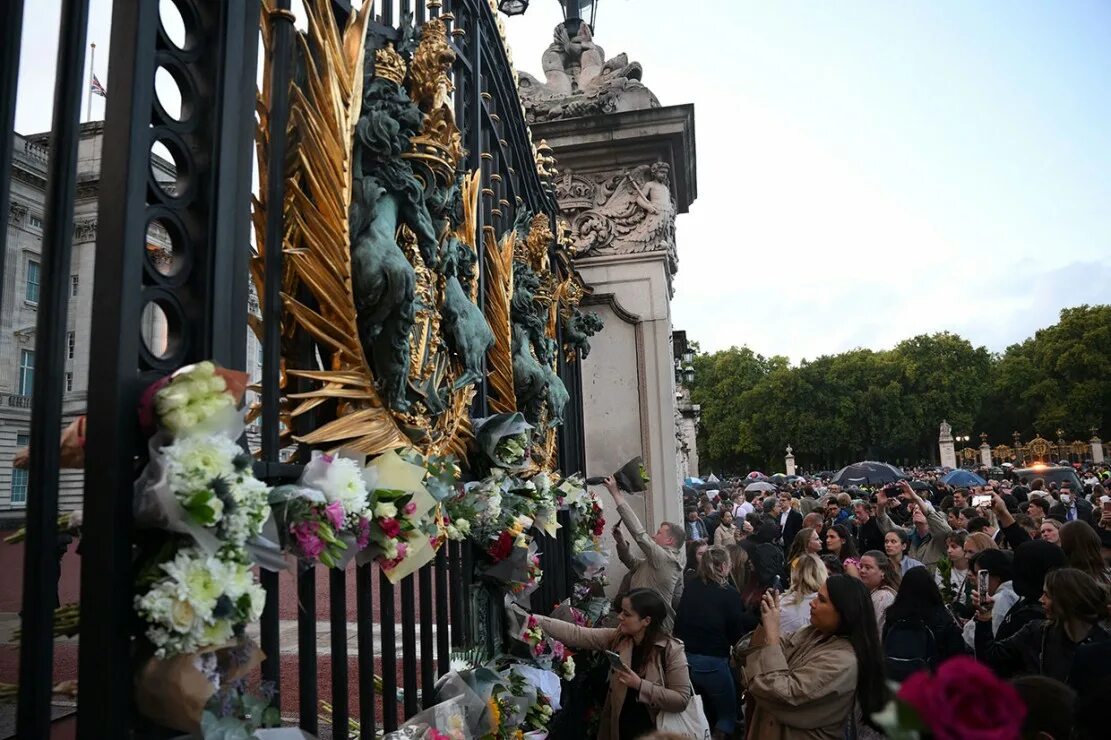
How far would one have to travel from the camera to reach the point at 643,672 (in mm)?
4023

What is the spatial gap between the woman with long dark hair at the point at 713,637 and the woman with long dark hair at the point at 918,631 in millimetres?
893

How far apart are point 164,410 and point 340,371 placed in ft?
3.51

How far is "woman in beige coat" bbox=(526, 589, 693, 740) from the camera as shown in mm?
3900

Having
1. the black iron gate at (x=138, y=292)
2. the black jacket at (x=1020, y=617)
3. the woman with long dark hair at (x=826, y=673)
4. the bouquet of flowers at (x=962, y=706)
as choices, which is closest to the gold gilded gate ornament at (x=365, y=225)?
the black iron gate at (x=138, y=292)

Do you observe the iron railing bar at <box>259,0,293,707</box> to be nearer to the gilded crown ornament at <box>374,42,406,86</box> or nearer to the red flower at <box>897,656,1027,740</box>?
the gilded crown ornament at <box>374,42,406,86</box>

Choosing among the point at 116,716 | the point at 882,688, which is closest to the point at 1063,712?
the point at 882,688

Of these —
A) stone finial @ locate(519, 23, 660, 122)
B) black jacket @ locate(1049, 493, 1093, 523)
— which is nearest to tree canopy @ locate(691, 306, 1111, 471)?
black jacket @ locate(1049, 493, 1093, 523)

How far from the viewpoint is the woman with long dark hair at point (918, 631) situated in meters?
4.19

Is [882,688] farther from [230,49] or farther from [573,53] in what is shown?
[573,53]

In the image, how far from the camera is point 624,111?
826cm

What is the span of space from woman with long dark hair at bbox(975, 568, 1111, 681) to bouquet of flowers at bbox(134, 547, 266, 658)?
326 centimetres

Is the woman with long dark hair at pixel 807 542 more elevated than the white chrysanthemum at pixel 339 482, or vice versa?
the white chrysanthemum at pixel 339 482

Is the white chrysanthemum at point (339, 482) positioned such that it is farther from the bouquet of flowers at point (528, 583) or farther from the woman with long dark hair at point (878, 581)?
the woman with long dark hair at point (878, 581)

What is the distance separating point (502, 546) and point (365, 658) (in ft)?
4.03
